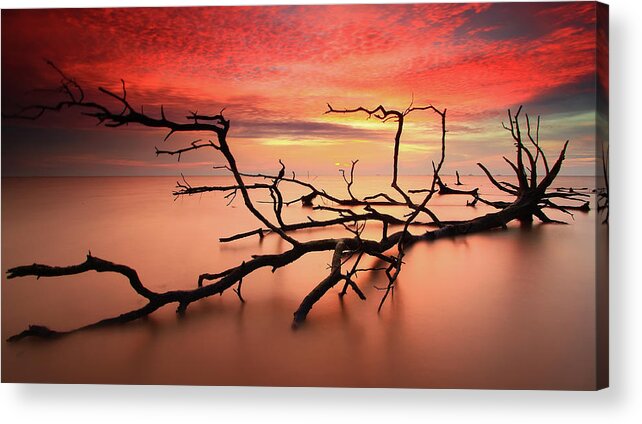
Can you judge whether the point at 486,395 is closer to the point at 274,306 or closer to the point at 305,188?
the point at 274,306

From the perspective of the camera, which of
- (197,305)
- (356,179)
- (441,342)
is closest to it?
(441,342)

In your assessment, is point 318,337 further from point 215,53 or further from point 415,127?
point 215,53

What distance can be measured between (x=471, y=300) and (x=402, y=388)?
→ 452 millimetres

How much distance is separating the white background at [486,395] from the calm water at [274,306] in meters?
0.08

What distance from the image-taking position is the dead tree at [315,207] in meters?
2.16

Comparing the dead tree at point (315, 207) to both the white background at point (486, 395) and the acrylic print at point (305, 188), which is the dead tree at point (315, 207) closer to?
the acrylic print at point (305, 188)

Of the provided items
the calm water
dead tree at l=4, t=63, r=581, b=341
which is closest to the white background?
the calm water

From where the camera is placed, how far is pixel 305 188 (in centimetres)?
241

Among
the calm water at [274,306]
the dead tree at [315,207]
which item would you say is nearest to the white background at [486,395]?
the calm water at [274,306]

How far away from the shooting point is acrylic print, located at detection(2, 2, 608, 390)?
2139mm

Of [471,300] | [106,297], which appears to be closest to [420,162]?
[471,300]

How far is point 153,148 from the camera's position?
97.8 inches

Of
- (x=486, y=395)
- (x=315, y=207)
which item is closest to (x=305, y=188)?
(x=315, y=207)

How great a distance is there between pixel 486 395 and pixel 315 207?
1028 millimetres
